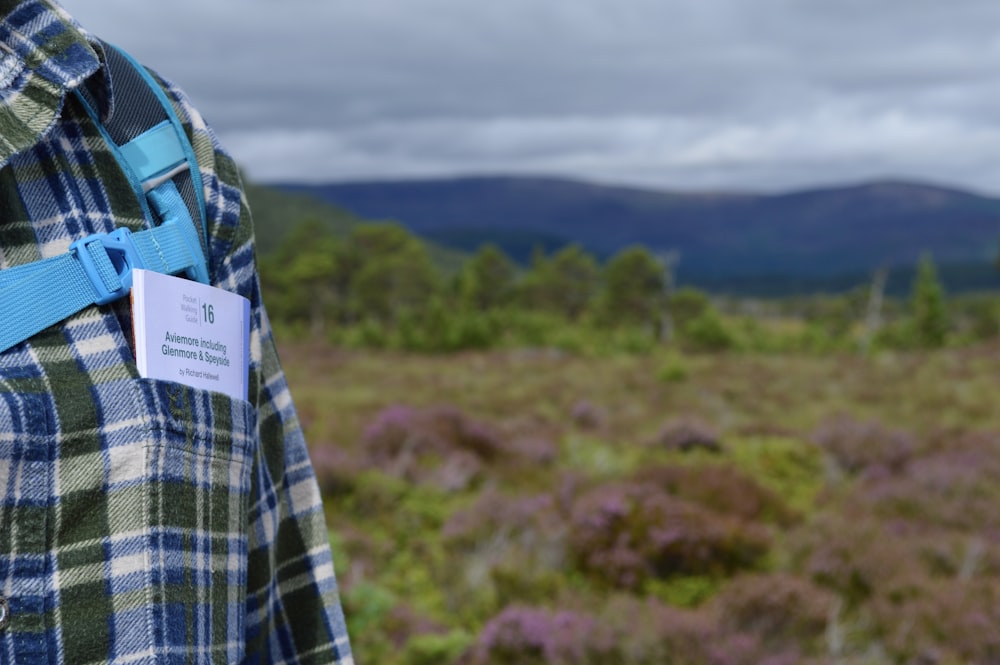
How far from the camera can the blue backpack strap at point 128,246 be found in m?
0.75

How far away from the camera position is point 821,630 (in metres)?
4.46

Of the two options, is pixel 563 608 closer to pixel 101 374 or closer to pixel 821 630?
pixel 821 630

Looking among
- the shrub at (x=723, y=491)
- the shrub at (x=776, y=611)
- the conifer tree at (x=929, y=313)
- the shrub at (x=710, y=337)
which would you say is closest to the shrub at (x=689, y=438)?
the shrub at (x=723, y=491)

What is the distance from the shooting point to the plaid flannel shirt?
74 centimetres

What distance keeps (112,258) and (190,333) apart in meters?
0.10

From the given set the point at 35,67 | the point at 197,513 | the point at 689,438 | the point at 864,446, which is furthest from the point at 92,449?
the point at 689,438

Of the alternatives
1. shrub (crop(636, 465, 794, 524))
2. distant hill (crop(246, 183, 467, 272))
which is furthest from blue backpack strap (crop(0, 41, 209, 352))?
distant hill (crop(246, 183, 467, 272))

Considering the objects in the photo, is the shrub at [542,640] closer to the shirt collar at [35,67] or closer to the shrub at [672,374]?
the shirt collar at [35,67]

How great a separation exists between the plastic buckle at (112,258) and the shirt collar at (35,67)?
103 mm

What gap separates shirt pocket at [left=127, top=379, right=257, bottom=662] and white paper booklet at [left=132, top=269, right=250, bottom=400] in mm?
18

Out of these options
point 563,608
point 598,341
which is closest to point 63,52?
point 563,608

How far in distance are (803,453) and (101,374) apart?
377 inches

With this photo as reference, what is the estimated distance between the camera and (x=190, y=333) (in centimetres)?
84

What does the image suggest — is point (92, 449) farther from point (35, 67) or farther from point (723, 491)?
point (723, 491)
